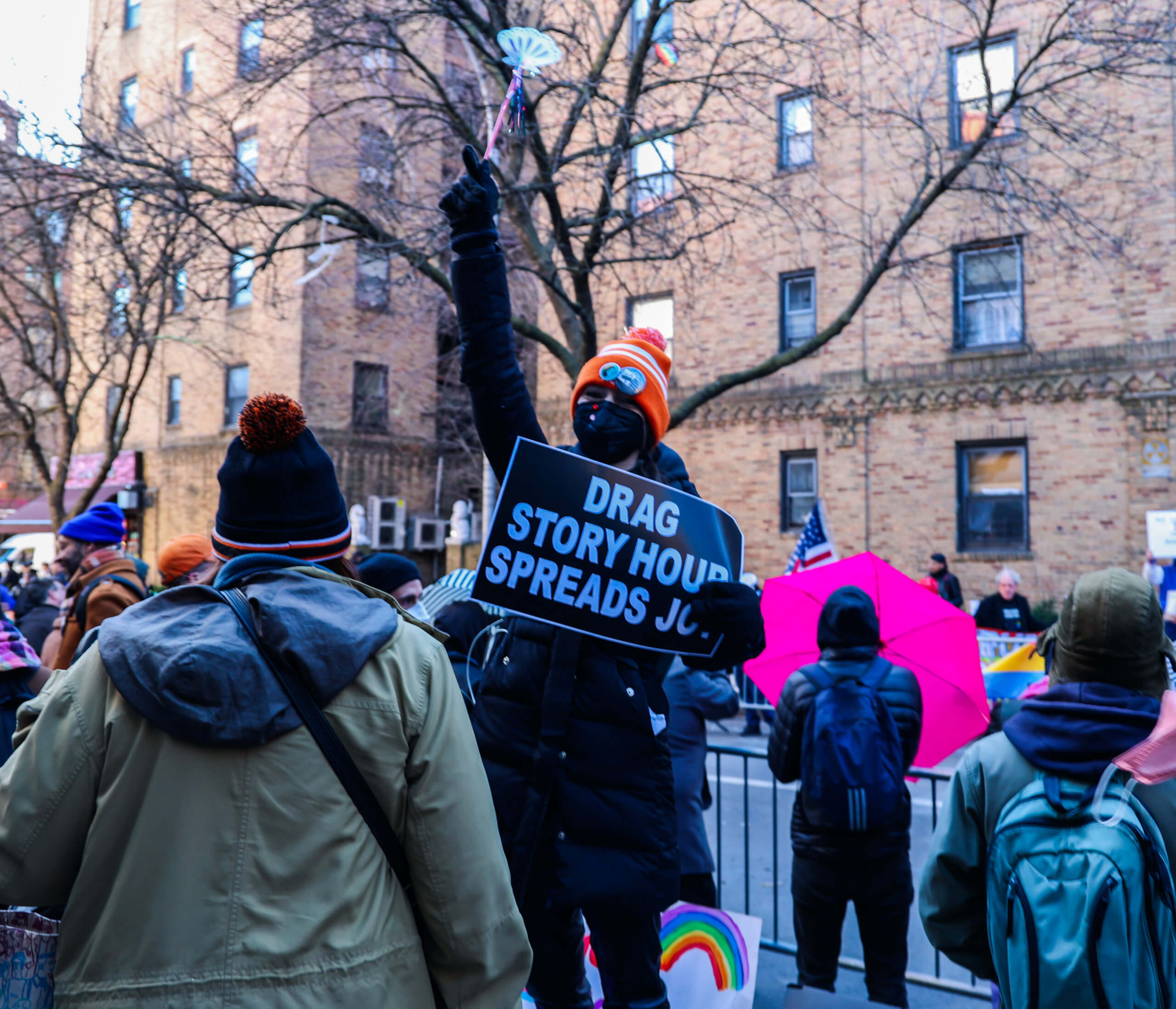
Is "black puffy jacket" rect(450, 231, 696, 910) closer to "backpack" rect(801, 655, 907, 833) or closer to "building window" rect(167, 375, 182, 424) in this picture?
"backpack" rect(801, 655, 907, 833)

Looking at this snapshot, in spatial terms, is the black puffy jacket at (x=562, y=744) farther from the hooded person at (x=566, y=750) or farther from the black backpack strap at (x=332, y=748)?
the black backpack strap at (x=332, y=748)

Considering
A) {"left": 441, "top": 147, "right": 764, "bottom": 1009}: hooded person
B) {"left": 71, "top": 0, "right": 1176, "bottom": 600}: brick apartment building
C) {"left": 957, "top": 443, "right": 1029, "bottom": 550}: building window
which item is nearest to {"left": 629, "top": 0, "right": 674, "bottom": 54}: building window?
{"left": 71, "top": 0, "right": 1176, "bottom": 600}: brick apartment building

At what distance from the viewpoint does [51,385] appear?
48.8 ft

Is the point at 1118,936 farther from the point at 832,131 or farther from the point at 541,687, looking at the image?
the point at 832,131

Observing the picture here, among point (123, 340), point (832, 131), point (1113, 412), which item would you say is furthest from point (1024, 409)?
point (123, 340)

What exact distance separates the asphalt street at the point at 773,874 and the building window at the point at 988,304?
341 inches

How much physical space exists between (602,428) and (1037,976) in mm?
1700

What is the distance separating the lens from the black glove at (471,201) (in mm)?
2410

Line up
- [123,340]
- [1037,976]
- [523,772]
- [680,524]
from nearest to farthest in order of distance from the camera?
[1037,976]
[523,772]
[680,524]
[123,340]

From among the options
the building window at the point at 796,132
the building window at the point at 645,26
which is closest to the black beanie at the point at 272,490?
the building window at the point at 645,26

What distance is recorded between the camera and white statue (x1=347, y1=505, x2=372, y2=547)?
2109 centimetres

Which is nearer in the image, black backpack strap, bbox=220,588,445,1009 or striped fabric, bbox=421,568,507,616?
black backpack strap, bbox=220,588,445,1009

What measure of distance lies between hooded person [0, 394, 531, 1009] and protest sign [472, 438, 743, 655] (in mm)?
815

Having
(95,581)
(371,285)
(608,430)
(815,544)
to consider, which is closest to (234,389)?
(371,285)
